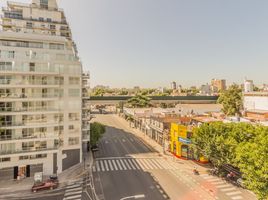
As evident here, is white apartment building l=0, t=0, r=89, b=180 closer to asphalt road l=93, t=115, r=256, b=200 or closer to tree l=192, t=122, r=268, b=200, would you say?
asphalt road l=93, t=115, r=256, b=200

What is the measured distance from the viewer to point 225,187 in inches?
1377

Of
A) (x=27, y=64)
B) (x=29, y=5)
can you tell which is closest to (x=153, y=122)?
(x=27, y=64)

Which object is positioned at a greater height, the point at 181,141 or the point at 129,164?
the point at 181,141

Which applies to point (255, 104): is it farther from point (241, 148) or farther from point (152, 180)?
point (152, 180)

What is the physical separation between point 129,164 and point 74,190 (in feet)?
53.1

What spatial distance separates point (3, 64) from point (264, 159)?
45.7 m

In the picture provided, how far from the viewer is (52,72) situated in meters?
41.2

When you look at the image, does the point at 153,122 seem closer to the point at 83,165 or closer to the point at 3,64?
the point at 83,165

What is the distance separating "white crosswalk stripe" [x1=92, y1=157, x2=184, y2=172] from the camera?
45.0 m

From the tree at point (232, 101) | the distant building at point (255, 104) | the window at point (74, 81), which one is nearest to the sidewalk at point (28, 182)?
the window at point (74, 81)

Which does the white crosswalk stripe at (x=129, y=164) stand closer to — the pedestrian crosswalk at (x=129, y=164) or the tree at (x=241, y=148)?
the pedestrian crosswalk at (x=129, y=164)

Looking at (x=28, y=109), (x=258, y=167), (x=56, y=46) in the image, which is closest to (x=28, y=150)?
(x=28, y=109)

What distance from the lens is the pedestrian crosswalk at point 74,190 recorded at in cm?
3179

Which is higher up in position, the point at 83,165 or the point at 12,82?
the point at 12,82
